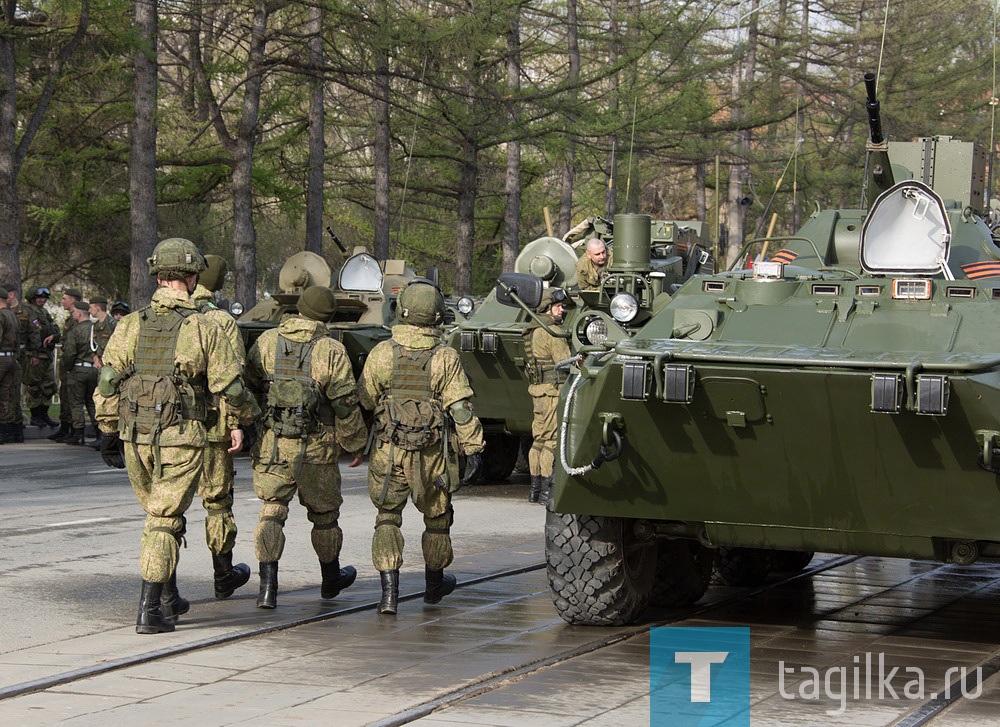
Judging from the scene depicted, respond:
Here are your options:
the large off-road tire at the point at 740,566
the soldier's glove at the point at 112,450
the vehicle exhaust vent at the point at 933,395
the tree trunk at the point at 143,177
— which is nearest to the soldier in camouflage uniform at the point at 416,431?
the soldier's glove at the point at 112,450

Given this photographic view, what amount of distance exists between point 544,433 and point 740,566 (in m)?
4.01

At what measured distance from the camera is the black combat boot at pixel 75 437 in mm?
17500

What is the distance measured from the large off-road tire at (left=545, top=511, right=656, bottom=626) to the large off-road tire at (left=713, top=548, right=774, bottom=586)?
1.60 m

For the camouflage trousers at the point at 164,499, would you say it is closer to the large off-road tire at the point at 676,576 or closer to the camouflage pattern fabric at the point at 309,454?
the camouflage pattern fabric at the point at 309,454

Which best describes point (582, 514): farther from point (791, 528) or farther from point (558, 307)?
point (558, 307)

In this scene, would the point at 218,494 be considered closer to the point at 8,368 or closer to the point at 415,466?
the point at 415,466

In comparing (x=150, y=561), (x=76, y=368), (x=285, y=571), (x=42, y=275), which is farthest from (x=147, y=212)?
(x=150, y=561)

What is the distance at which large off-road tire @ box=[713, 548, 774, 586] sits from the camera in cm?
909

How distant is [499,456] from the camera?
15.3 metres

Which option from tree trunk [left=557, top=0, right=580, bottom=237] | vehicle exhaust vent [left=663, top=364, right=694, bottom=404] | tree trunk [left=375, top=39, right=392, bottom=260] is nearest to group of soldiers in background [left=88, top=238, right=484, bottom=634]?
vehicle exhaust vent [left=663, top=364, right=694, bottom=404]

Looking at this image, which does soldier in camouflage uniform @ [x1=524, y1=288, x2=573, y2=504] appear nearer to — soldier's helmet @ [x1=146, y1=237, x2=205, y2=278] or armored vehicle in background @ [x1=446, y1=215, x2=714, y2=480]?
armored vehicle in background @ [x1=446, y1=215, x2=714, y2=480]

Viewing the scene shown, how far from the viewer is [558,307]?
13.1 meters

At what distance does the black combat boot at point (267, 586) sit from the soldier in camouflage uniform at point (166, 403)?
46 centimetres

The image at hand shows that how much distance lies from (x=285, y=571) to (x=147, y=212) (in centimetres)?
1107
